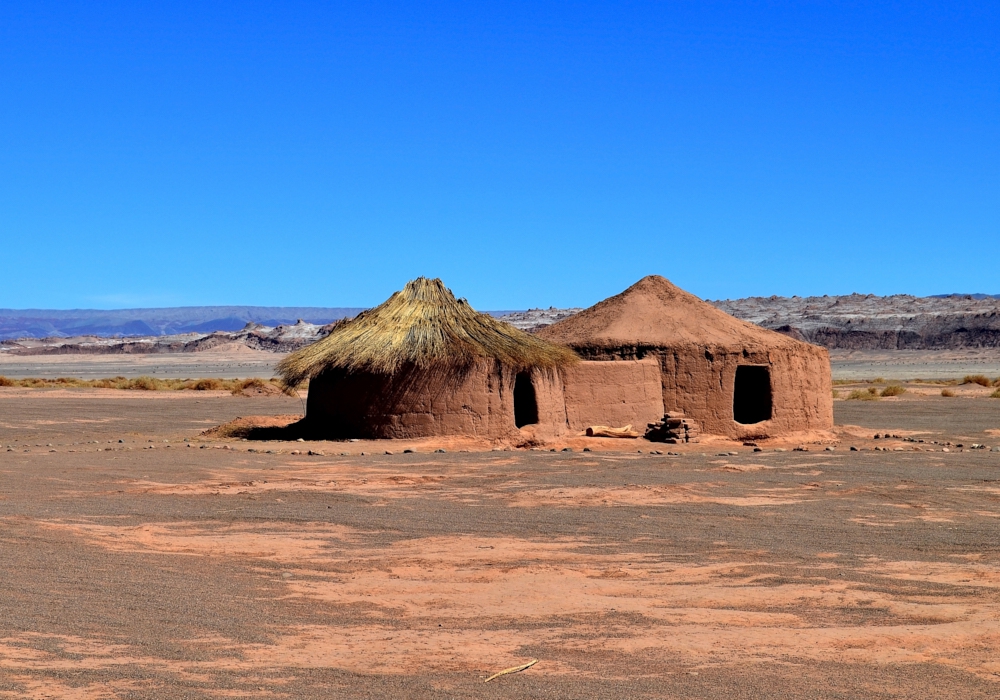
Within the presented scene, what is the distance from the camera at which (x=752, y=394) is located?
20859 millimetres

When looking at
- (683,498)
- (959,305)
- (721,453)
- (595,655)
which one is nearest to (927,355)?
(959,305)

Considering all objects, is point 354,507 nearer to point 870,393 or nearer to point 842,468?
point 842,468

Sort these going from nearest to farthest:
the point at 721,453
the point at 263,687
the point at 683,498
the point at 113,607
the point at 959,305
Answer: the point at 263,687, the point at 113,607, the point at 683,498, the point at 721,453, the point at 959,305

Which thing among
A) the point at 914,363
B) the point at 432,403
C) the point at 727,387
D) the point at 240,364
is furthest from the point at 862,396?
the point at 240,364

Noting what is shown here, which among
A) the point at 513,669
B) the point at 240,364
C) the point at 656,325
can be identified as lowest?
the point at 513,669

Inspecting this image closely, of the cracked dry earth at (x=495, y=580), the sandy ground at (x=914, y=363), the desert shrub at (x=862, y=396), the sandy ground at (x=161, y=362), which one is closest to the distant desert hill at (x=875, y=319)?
the sandy ground at (x=914, y=363)

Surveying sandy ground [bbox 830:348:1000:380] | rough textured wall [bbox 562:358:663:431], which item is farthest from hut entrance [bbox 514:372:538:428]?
sandy ground [bbox 830:348:1000:380]

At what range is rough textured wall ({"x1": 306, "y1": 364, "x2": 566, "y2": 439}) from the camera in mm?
17703

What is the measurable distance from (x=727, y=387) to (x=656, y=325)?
74.7 inches

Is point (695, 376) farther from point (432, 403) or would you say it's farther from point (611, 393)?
point (432, 403)

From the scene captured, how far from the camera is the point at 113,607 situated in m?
6.72

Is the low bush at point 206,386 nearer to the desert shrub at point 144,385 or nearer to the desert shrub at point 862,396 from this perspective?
the desert shrub at point 144,385

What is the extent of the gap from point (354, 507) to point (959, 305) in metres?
86.2

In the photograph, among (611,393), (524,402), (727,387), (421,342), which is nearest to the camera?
(421,342)
